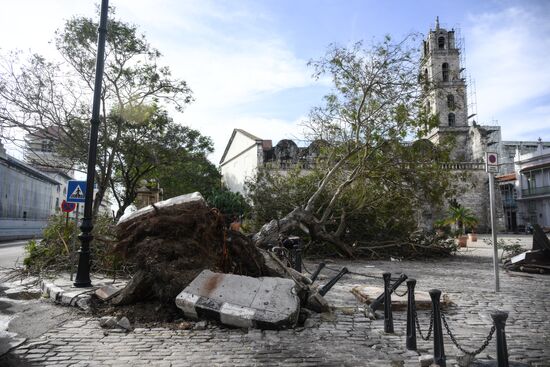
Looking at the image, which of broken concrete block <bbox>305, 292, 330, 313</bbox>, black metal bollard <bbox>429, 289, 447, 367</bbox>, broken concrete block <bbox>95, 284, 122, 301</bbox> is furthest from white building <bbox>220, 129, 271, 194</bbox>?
black metal bollard <bbox>429, 289, 447, 367</bbox>

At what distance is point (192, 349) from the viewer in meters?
4.44

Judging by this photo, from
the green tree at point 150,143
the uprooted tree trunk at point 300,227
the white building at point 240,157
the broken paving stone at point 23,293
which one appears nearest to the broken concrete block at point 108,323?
the broken paving stone at point 23,293

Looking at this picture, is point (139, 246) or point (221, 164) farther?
point (221, 164)

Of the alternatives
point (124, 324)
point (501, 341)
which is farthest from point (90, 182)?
point (501, 341)

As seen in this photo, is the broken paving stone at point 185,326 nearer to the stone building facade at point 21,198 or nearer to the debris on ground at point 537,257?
the debris on ground at point 537,257

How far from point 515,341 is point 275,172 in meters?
15.5

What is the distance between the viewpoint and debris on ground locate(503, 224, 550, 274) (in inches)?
432

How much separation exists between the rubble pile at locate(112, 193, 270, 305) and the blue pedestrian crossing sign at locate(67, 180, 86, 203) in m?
2.50

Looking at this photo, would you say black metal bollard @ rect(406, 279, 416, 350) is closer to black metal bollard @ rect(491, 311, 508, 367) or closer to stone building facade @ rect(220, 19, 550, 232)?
black metal bollard @ rect(491, 311, 508, 367)

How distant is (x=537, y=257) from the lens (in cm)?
1119

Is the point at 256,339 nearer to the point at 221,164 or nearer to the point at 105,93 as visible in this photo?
the point at 105,93

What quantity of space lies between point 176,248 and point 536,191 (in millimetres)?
49222

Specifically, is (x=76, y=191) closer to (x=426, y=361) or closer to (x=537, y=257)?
(x=426, y=361)

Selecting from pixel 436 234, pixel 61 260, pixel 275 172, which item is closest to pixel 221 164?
pixel 275 172
